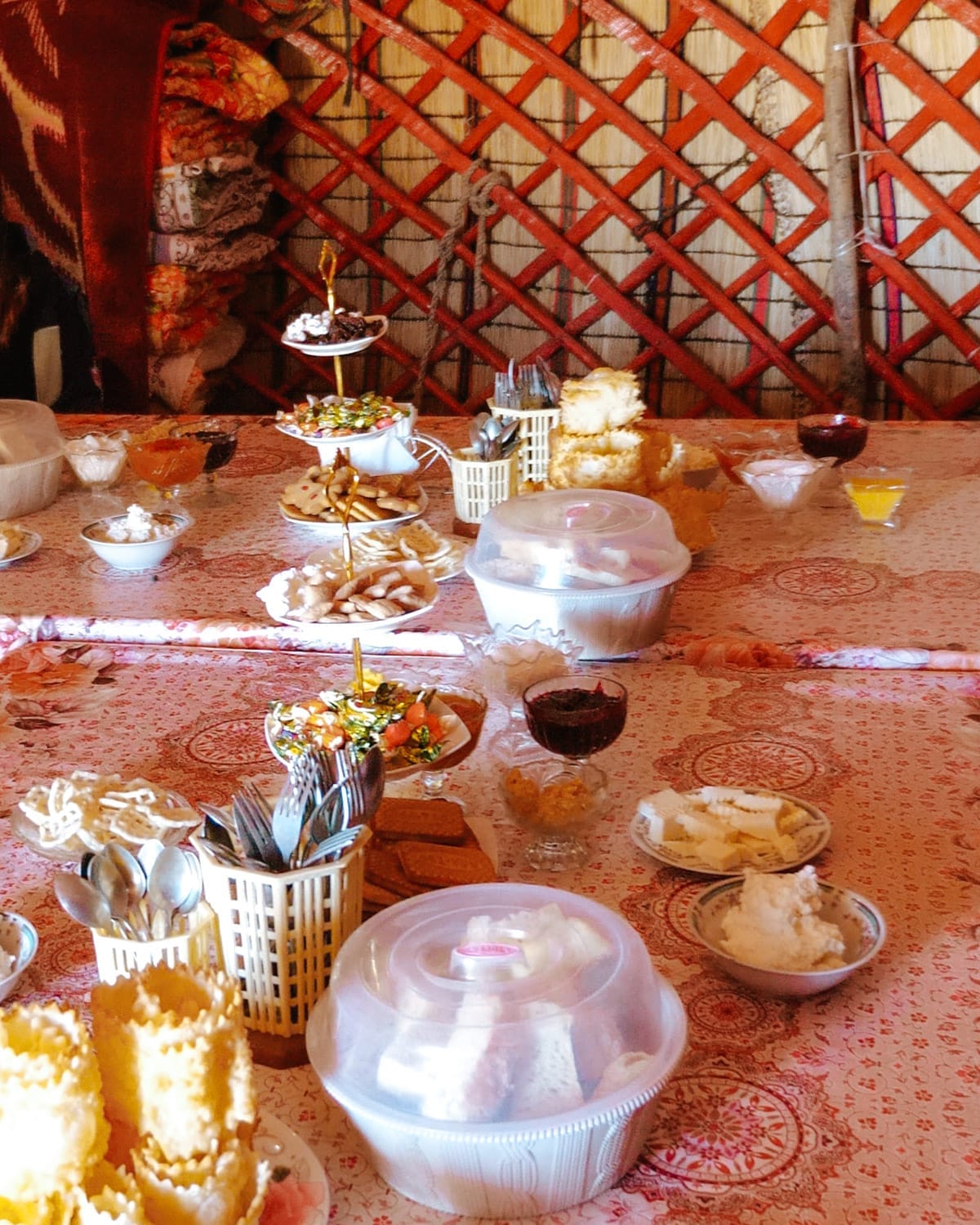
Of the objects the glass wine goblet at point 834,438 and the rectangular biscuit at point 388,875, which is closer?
the rectangular biscuit at point 388,875

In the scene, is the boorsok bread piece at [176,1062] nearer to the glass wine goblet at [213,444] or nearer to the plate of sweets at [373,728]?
the plate of sweets at [373,728]

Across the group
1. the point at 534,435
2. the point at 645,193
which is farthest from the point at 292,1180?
the point at 645,193

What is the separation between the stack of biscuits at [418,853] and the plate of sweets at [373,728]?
0.13ft

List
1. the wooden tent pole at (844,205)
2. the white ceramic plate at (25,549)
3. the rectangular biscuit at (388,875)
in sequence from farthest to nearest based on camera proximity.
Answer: the wooden tent pole at (844,205) < the white ceramic plate at (25,549) < the rectangular biscuit at (388,875)

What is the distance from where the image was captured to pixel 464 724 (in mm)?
1102

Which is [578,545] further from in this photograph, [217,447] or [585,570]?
[217,447]

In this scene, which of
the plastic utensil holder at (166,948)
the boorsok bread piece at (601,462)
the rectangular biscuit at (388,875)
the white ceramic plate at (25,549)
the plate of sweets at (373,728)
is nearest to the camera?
the plastic utensil holder at (166,948)

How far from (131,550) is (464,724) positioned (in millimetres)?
807

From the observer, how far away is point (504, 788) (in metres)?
1.05

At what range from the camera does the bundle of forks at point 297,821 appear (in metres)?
0.81

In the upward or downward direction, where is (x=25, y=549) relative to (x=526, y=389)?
downward

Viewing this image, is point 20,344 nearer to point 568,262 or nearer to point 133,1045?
point 568,262

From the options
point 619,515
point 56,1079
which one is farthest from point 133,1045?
point 619,515

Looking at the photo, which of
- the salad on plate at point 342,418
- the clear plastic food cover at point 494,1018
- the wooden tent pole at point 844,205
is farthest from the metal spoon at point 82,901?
the wooden tent pole at point 844,205
